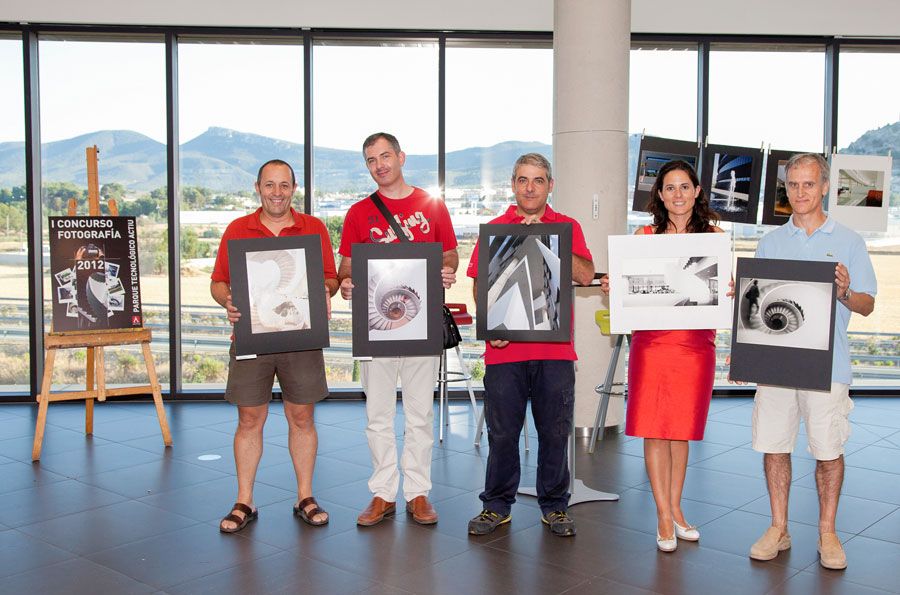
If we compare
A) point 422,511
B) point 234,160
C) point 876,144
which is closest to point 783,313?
point 422,511

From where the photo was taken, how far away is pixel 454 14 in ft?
23.9

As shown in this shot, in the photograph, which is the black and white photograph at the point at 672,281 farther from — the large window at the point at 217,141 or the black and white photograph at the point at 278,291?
the large window at the point at 217,141

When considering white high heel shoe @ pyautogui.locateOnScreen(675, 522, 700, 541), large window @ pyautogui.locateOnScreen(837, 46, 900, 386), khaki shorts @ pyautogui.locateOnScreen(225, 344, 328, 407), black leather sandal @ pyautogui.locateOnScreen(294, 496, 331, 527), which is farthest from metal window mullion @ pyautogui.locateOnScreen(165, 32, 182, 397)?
large window @ pyautogui.locateOnScreen(837, 46, 900, 386)

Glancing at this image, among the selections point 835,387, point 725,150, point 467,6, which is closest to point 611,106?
point 725,150

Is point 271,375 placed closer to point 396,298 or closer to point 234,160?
point 396,298

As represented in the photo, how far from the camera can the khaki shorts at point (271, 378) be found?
4.12m

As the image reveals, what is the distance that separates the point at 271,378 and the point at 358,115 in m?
4.10

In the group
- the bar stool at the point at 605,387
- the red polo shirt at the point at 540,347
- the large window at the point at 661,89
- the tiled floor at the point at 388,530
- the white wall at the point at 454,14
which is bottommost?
the tiled floor at the point at 388,530

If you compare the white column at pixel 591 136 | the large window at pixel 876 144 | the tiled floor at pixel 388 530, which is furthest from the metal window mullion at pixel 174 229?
the large window at pixel 876 144

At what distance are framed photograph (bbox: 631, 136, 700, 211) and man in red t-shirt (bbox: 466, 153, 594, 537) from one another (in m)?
2.27

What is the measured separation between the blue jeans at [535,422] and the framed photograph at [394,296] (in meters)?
0.37

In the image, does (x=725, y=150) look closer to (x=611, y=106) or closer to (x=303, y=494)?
(x=611, y=106)

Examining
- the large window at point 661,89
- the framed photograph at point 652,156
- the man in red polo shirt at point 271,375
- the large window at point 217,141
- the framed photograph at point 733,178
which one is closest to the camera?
the man in red polo shirt at point 271,375

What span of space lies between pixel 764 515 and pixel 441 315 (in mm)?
1891
